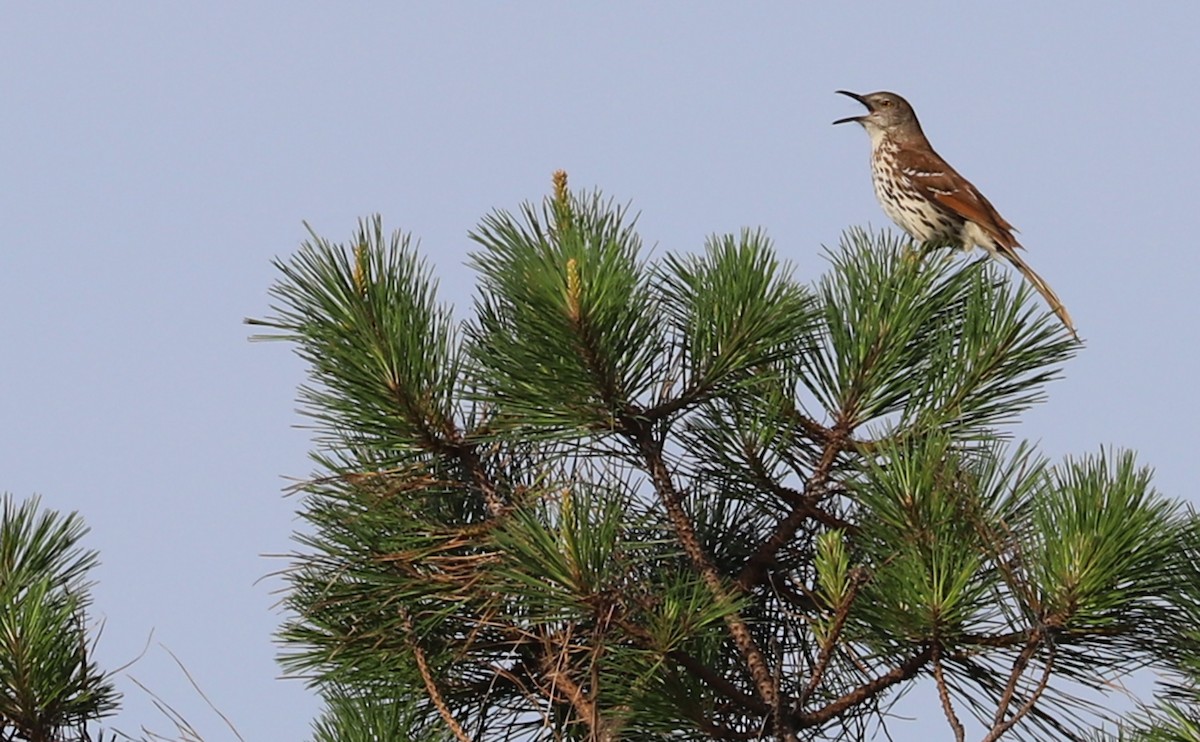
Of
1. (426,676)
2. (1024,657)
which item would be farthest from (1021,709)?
(426,676)

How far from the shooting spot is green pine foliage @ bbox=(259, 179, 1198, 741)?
124 inches

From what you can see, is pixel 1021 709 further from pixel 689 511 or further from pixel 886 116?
pixel 886 116

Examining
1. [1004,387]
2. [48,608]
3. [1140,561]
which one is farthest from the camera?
[1004,387]

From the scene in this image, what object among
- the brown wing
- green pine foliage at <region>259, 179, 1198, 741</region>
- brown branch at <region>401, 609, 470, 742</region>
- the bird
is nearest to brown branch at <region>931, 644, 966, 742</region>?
green pine foliage at <region>259, 179, 1198, 741</region>

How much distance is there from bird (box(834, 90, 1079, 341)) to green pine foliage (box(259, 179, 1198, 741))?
2887 mm

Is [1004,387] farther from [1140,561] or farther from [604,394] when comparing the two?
[604,394]

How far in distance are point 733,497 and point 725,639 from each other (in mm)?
328

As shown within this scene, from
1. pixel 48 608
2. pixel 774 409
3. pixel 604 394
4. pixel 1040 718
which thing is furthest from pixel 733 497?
pixel 48 608

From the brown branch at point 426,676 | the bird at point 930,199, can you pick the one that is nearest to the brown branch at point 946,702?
the brown branch at point 426,676

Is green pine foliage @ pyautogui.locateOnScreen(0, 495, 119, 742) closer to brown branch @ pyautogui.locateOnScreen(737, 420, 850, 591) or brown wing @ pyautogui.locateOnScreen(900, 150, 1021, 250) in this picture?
brown branch @ pyautogui.locateOnScreen(737, 420, 850, 591)

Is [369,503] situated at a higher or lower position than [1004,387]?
lower

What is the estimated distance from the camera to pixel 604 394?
10.9ft

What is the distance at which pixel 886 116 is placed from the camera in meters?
8.15

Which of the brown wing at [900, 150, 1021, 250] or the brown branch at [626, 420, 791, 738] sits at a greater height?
the brown wing at [900, 150, 1021, 250]
